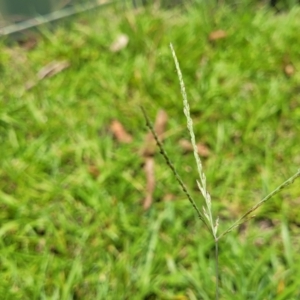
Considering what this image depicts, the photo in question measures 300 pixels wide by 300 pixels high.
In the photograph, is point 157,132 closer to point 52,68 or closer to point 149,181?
point 149,181

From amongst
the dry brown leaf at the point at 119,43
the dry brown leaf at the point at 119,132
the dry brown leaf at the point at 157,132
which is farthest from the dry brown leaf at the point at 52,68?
the dry brown leaf at the point at 157,132

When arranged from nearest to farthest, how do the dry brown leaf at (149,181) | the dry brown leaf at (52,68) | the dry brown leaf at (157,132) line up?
the dry brown leaf at (149,181)
the dry brown leaf at (157,132)
the dry brown leaf at (52,68)

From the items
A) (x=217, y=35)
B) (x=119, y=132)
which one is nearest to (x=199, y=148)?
(x=119, y=132)

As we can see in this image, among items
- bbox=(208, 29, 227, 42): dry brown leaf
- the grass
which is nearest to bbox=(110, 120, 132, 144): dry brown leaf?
the grass

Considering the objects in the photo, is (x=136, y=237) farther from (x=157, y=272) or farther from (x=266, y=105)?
(x=266, y=105)

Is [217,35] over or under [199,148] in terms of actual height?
over

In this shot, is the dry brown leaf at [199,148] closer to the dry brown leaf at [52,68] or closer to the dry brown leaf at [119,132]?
the dry brown leaf at [119,132]

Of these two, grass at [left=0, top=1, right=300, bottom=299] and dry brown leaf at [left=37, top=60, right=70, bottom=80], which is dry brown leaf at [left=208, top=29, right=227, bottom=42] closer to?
grass at [left=0, top=1, right=300, bottom=299]
